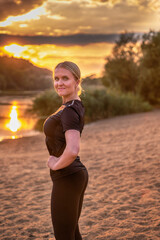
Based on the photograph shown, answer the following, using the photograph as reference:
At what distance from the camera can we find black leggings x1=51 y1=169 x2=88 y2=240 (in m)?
2.27

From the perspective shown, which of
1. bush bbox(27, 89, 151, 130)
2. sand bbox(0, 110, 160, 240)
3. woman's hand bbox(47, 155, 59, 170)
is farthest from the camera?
bush bbox(27, 89, 151, 130)

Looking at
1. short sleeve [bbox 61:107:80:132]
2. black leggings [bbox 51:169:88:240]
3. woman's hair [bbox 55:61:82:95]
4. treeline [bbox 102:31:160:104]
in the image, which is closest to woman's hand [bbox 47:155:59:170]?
black leggings [bbox 51:169:88:240]

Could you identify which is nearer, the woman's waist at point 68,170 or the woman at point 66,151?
the woman at point 66,151

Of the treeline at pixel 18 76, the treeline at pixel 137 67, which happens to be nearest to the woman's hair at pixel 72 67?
the treeline at pixel 137 67

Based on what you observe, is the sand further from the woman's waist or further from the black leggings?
the woman's waist

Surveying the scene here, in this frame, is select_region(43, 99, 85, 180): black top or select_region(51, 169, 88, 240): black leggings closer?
select_region(43, 99, 85, 180): black top

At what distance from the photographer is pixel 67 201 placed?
2289 millimetres

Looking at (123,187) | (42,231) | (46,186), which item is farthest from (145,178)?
(42,231)

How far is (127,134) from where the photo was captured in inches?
501

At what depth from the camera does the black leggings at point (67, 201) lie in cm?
227

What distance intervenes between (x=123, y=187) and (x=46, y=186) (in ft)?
5.53

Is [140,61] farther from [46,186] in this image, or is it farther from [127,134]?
[46,186]

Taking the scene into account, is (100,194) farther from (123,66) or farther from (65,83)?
(123,66)

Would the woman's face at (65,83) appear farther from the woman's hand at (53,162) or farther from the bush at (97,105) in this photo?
the bush at (97,105)
